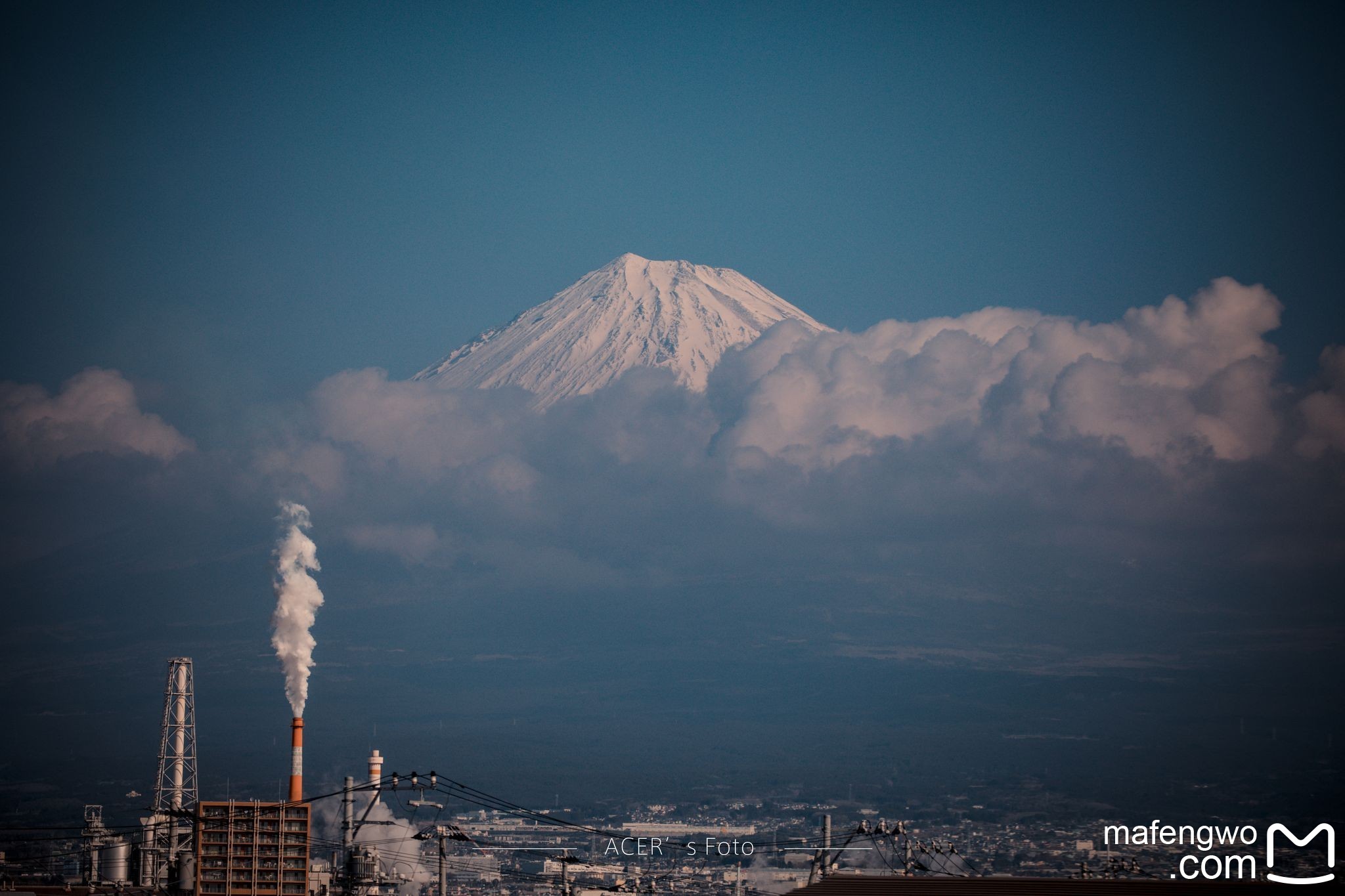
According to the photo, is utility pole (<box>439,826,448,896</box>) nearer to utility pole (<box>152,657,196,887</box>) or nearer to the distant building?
the distant building

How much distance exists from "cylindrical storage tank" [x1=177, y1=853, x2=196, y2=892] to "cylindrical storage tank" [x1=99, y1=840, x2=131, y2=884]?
256 inches

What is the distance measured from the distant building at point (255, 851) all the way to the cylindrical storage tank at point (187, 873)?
1835mm

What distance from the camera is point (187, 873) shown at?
2234 inches

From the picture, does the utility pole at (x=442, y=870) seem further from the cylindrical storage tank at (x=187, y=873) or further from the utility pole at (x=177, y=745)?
the utility pole at (x=177, y=745)

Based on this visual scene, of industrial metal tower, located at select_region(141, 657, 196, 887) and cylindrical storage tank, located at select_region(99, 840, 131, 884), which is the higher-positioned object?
industrial metal tower, located at select_region(141, 657, 196, 887)

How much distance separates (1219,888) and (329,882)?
119 feet

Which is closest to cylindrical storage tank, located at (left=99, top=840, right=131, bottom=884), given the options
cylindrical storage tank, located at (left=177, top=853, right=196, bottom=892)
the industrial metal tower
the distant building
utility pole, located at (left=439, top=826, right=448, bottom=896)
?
the industrial metal tower

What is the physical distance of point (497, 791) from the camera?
6063 inches

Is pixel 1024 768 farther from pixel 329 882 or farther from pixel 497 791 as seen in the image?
pixel 329 882

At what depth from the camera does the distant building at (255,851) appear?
53688 millimetres

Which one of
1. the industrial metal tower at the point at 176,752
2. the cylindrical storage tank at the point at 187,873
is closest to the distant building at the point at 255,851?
the cylindrical storage tank at the point at 187,873

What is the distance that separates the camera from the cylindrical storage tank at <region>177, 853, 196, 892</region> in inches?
2201

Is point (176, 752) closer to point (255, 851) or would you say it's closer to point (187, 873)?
point (187, 873)

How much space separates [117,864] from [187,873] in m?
8.74
